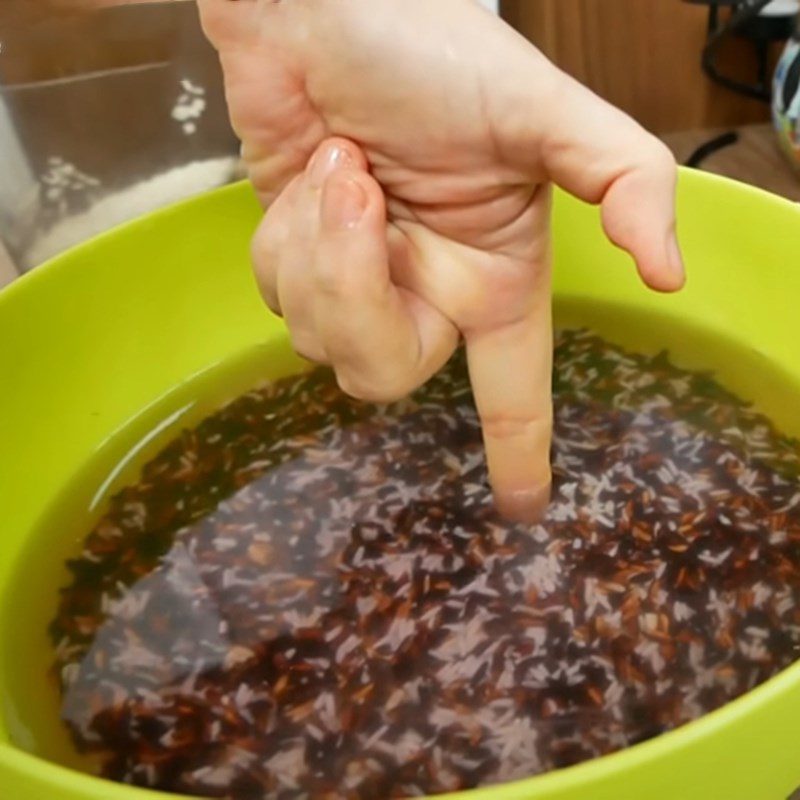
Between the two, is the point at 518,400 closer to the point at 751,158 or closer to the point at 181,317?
the point at 181,317

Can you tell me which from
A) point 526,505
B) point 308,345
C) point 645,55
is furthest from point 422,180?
point 645,55

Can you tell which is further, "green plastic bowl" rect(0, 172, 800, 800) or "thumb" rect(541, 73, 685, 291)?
"green plastic bowl" rect(0, 172, 800, 800)

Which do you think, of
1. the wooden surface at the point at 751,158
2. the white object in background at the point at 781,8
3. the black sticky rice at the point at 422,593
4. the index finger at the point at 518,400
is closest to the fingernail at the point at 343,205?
the index finger at the point at 518,400

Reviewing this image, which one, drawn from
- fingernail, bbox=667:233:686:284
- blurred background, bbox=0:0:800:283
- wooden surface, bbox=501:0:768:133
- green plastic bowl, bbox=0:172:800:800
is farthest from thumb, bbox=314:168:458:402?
wooden surface, bbox=501:0:768:133

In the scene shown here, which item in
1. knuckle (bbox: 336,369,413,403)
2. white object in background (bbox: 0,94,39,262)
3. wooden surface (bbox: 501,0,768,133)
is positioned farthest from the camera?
wooden surface (bbox: 501,0,768,133)

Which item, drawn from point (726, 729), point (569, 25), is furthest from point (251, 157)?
point (569, 25)

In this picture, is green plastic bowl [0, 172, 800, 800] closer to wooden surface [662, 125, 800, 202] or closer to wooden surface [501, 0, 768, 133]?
wooden surface [662, 125, 800, 202]

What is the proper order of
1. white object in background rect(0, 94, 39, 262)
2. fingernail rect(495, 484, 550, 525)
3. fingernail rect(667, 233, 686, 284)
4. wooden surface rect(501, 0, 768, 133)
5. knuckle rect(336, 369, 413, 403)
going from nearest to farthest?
1. fingernail rect(667, 233, 686, 284)
2. knuckle rect(336, 369, 413, 403)
3. fingernail rect(495, 484, 550, 525)
4. white object in background rect(0, 94, 39, 262)
5. wooden surface rect(501, 0, 768, 133)

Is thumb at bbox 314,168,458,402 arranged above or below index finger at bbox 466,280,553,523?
above

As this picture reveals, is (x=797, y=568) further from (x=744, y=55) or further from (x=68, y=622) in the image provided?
(x=744, y=55)
